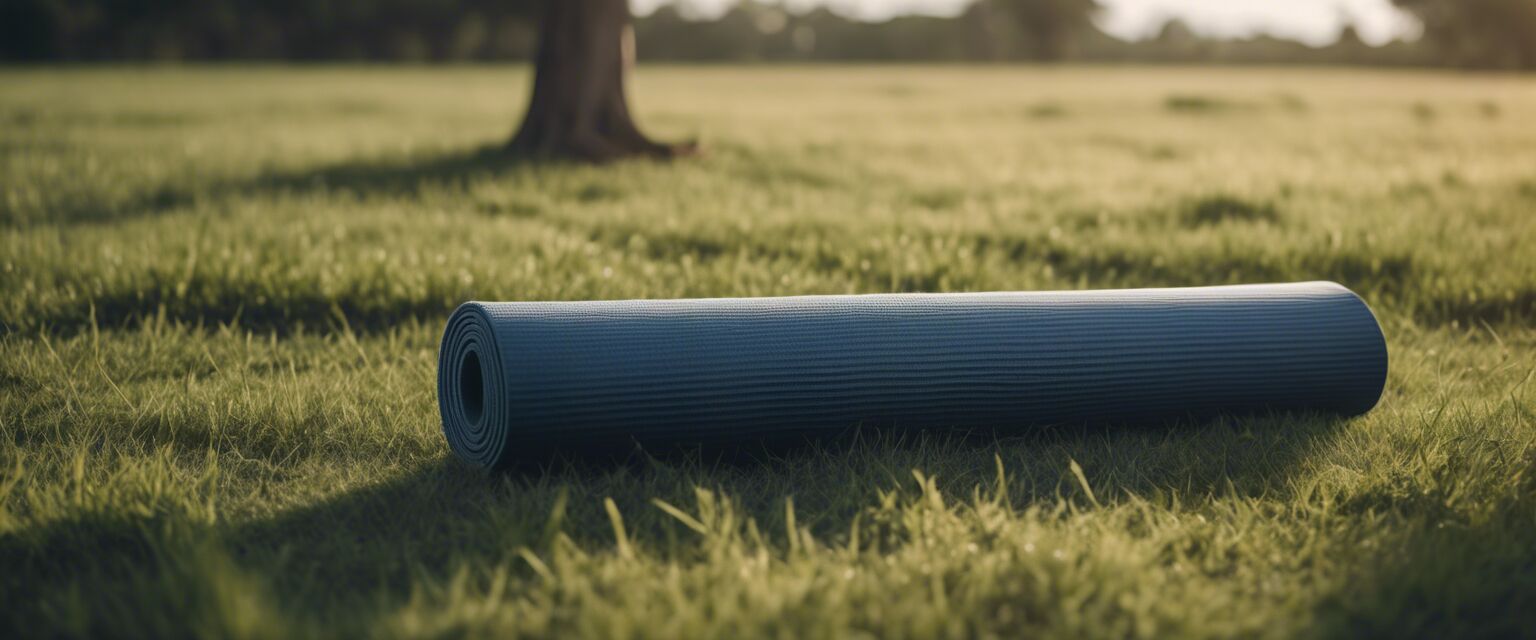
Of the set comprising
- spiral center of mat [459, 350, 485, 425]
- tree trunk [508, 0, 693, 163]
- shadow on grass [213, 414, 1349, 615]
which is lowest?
shadow on grass [213, 414, 1349, 615]

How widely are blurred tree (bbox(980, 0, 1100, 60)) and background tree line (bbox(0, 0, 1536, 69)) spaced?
9 cm

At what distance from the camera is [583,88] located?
351 inches

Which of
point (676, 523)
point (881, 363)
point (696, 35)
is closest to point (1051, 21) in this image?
point (696, 35)

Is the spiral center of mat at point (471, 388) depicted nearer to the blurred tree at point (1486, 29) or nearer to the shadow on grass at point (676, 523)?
the shadow on grass at point (676, 523)

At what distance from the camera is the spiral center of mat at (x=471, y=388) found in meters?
2.86

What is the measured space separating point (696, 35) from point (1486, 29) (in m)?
41.6

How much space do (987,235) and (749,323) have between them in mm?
3328

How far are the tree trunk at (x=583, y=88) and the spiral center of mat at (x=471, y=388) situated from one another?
5943mm

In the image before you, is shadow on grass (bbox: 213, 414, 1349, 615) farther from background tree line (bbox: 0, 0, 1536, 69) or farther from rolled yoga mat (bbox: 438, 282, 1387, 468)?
background tree line (bbox: 0, 0, 1536, 69)

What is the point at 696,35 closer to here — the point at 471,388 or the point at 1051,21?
the point at 1051,21

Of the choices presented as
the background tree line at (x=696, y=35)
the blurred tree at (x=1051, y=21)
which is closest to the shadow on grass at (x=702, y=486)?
the background tree line at (x=696, y=35)

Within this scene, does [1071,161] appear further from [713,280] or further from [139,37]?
[139,37]

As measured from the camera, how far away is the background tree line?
45312mm

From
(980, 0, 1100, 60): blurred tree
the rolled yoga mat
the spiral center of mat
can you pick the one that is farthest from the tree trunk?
(980, 0, 1100, 60): blurred tree
